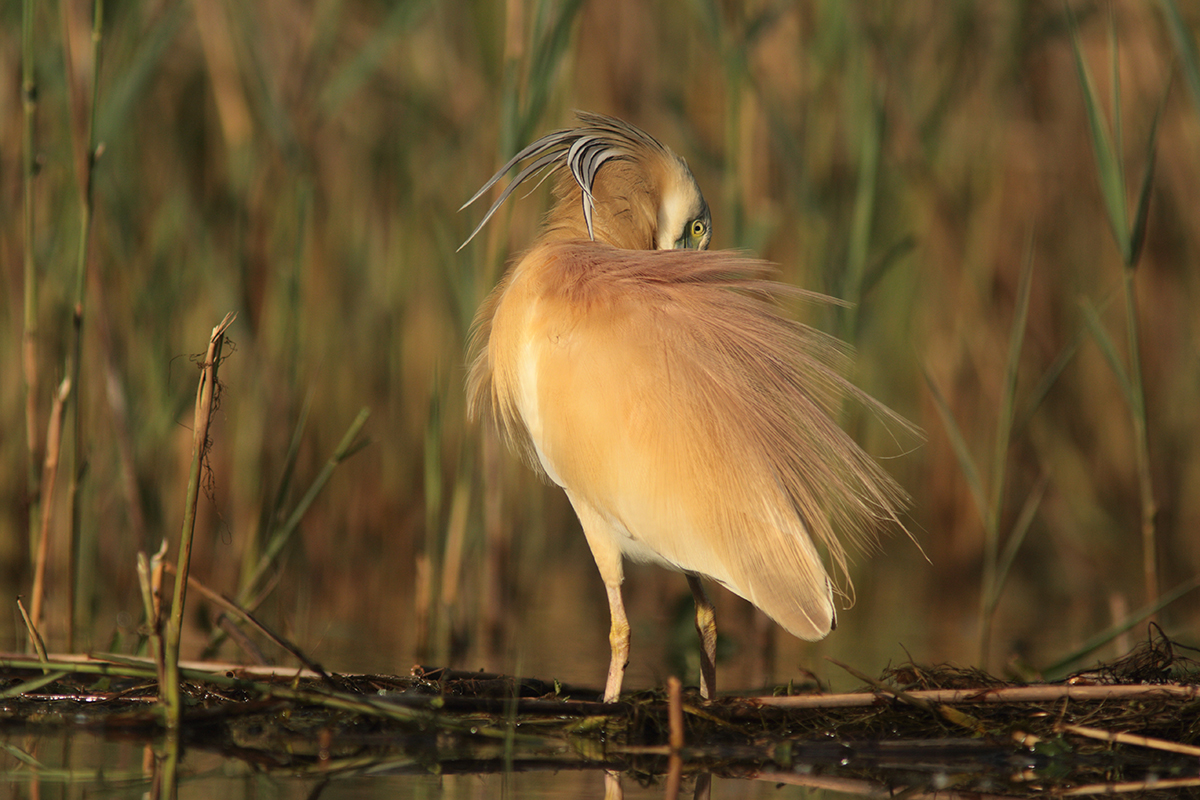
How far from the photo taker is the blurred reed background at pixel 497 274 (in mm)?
4023

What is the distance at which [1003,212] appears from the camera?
236 inches

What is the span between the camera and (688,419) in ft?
9.76

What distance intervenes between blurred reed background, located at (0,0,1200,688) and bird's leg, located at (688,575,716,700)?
526 mm

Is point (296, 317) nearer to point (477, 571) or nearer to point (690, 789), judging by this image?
point (477, 571)

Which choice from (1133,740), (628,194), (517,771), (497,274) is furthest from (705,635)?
(497,274)

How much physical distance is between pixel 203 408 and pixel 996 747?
1.69m

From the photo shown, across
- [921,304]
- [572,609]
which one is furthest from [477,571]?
[921,304]

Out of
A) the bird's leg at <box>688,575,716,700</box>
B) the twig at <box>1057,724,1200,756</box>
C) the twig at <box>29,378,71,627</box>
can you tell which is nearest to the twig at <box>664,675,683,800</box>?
the bird's leg at <box>688,575,716,700</box>

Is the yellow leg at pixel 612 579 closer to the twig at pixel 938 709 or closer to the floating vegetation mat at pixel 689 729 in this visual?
the floating vegetation mat at pixel 689 729

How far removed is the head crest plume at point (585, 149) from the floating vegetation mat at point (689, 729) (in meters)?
1.20

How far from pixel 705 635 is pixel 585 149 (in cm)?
127

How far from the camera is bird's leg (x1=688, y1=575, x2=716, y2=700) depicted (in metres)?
3.06

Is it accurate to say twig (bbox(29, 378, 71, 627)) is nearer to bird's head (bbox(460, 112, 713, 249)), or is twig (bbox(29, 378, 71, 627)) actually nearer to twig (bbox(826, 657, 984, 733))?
bird's head (bbox(460, 112, 713, 249))

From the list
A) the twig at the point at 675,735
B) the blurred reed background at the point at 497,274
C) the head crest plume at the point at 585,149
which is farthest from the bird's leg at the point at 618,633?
the head crest plume at the point at 585,149
